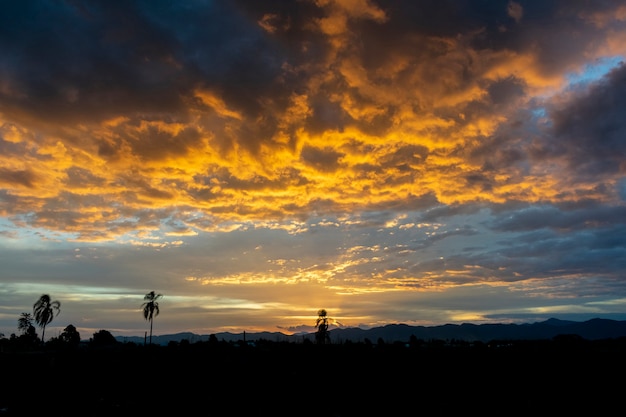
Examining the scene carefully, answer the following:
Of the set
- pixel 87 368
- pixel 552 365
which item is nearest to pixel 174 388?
pixel 87 368

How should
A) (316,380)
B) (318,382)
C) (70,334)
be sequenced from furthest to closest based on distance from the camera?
(70,334) → (316,380) → (318,382)

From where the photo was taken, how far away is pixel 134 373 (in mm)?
28391

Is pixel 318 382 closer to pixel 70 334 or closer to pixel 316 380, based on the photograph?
pixel 316 380

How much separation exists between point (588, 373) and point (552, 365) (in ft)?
5.73

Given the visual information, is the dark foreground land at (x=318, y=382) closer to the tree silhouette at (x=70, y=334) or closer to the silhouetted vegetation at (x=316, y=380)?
the silhouetted vegetation at (x=316, y=380)

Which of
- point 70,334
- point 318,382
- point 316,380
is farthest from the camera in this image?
point 70,334

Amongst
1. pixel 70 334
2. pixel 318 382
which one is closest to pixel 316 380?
pixel 318 382

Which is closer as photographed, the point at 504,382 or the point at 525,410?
the point at 525,410

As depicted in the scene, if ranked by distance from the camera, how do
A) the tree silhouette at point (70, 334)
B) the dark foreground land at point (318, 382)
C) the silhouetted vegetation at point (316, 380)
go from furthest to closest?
the tree silhouette at point (70, 334) → the silhouetted vegetation at point (316, 380) → the dark foreground land at point (318, 382)

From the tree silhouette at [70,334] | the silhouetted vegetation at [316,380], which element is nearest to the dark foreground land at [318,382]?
the silhouetted vegetation at [316,380]

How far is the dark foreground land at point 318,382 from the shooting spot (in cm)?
2059

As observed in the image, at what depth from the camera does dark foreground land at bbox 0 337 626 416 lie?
20594 mm

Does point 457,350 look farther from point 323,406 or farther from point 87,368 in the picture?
point 87,368

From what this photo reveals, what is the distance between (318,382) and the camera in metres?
25.0
